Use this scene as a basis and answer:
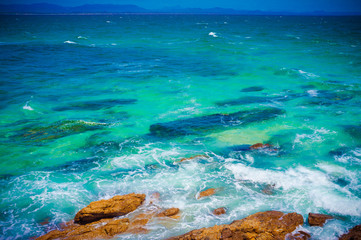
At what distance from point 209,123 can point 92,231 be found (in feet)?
41.1

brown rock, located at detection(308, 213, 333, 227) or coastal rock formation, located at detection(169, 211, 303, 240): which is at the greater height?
coastal rock formation, located at detection(169, 211, 303, 240)

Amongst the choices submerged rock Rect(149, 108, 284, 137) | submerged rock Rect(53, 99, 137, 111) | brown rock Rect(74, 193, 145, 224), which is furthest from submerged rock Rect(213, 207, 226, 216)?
submerged rock Rect(53, 99, 137, 111)

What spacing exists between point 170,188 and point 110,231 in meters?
3.95

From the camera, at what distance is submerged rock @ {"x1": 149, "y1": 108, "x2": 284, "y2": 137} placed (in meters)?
19.2

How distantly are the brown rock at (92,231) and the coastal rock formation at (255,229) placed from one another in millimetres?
2151

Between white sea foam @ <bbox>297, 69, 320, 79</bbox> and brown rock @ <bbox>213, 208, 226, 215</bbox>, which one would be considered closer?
brown rock @ <bbox>213, 208, 226, 215</bbox>

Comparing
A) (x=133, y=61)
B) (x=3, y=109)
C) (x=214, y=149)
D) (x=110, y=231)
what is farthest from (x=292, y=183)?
(x=133, y=61)

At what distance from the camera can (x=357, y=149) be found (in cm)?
1678

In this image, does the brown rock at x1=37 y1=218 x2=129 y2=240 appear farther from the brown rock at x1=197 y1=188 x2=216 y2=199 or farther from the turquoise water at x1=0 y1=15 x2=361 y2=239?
the brown rock at x1=197 y1=188 x2=216 y2=199

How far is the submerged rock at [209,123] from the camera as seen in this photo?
63.1ft

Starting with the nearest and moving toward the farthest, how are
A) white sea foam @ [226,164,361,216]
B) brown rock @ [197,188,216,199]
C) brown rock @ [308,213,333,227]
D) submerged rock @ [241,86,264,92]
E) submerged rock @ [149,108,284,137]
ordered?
brown rock @ [308,213,333,227] → white sea foam @ [226,164,361,216] → brown rock @ [197,188,216,199] → submerged rock @ [149,108,284,137] → submerged rock @ [241,86,264,92]

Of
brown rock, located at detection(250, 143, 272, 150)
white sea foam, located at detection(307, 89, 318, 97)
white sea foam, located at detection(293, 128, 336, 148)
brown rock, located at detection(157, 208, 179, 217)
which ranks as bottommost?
brown rock, located at detection(157, 208, 179, 217)

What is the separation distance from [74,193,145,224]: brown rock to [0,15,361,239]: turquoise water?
1330 millimetres

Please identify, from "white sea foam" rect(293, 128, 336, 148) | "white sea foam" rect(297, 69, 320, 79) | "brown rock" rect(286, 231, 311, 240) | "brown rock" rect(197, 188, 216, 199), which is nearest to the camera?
"brown rock" rect(286, 231, 311, 240)
